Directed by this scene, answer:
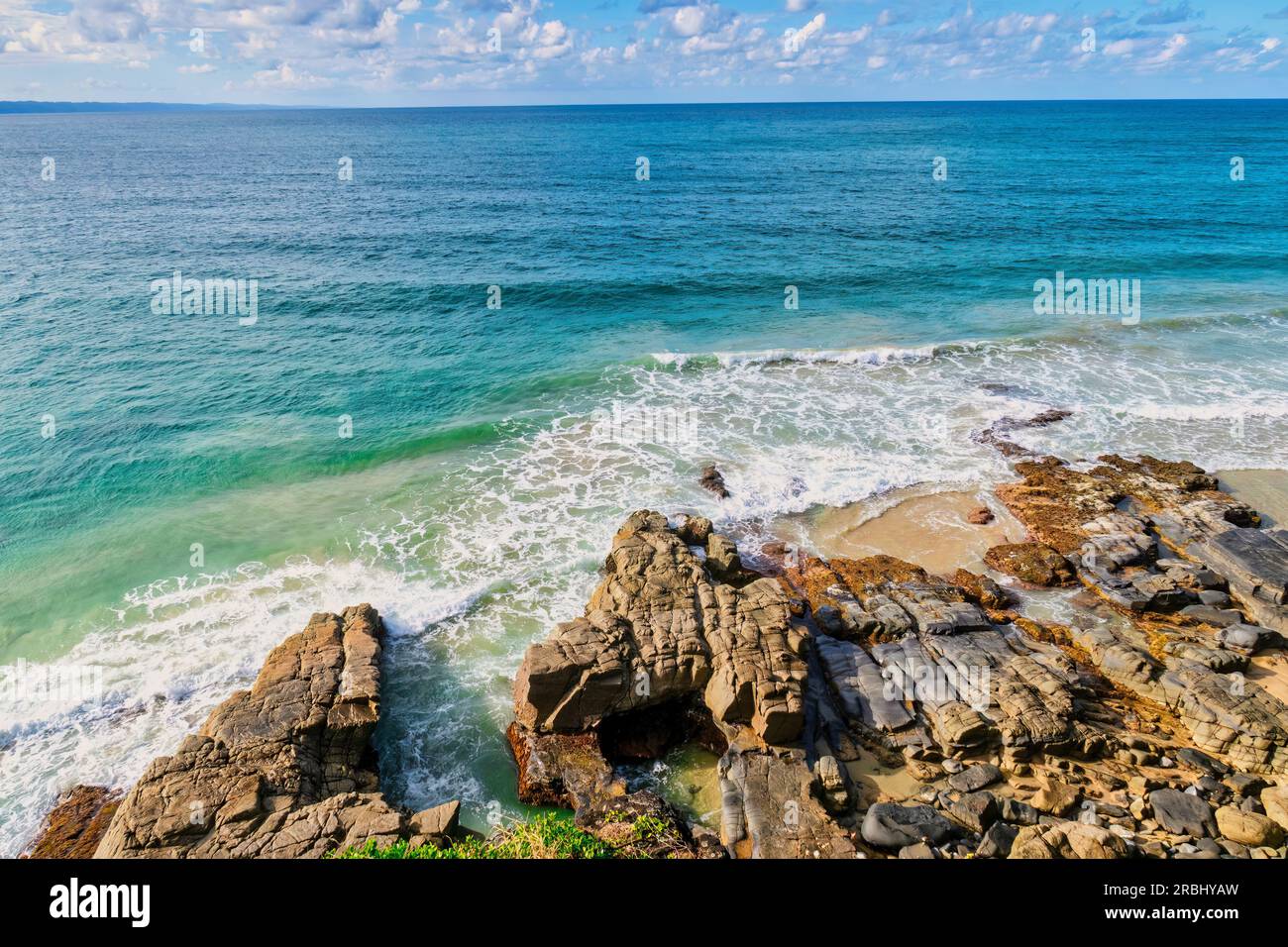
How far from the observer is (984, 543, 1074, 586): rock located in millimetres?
20016

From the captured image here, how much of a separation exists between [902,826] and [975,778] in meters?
2.32

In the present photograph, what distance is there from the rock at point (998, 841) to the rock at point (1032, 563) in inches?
364

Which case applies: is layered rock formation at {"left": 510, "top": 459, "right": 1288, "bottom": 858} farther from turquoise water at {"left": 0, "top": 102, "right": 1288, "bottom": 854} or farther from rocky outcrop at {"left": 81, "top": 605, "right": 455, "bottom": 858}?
rocky outcrop at {"left": 81, "top": 605, "right": 455, "bottom": 858}

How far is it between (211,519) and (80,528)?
388 cm

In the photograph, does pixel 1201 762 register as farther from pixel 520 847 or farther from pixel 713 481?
pixel 713 481

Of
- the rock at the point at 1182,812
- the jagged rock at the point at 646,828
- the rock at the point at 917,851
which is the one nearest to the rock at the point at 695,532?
the jagged rock at the point at 646,828

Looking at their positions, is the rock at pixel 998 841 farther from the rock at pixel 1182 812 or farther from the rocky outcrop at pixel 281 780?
the rocky outcrop at pixel 281 780

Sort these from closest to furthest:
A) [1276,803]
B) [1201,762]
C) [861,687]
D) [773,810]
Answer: [1276,803]
[773,810]
[1201,762]
[861,687]

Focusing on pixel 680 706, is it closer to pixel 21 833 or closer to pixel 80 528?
pixel 21 833

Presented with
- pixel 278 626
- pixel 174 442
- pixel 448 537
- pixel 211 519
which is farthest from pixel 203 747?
pixel 174 442

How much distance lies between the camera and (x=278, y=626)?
19.0m

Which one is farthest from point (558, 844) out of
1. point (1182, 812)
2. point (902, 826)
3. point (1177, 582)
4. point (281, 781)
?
point (1177, 582)

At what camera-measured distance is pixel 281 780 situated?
532 inches

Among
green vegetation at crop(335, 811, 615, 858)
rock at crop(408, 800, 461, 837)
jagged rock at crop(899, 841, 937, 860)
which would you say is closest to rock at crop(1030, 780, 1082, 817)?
jagged rock at crop(899, 841, 937, 860)
